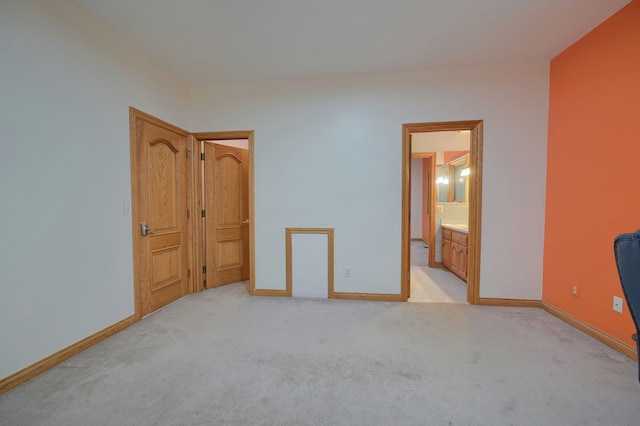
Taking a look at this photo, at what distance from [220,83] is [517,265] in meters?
4.14

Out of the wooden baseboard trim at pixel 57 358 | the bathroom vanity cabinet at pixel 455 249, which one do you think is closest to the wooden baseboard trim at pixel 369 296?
the bathroom vanity cabinet at pixel 455 249

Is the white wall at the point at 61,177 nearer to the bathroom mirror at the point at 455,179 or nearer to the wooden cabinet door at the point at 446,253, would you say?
the wooden cabinet door at the point at 446,253

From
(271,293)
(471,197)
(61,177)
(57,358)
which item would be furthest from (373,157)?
(57,358)

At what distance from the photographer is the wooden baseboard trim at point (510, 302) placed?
2.83 meters

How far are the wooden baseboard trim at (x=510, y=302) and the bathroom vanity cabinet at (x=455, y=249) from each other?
2.10 feet

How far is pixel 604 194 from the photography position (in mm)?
2129

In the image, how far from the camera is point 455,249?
13.2 ft

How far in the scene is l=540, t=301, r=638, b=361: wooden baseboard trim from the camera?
1.91 m

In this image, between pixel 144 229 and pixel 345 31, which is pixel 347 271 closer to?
pixel 144 229

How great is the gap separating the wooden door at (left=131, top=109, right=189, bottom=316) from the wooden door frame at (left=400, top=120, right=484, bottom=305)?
2.70 meters

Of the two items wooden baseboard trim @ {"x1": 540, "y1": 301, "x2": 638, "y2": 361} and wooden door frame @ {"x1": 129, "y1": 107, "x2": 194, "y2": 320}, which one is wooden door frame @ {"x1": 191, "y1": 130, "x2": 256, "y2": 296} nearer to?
wooden door frame @ {"x1": 129, "y1": 107, "x2": 194, "y2": 320}

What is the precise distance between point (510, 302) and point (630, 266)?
236 centimetres

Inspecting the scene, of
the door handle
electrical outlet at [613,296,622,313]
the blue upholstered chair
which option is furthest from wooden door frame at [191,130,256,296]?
electrical outlet at [613,296,622,313]

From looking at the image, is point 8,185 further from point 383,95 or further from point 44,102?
point 383,95
